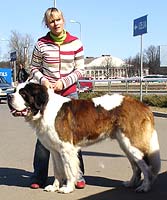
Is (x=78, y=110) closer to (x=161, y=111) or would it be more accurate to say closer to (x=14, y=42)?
(x=161, y=111)

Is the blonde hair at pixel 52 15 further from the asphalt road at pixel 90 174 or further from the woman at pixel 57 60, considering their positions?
the asphalt road at pixel 90 174

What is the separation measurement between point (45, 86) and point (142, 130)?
1.41 metres

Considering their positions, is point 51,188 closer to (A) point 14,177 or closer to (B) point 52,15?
(A) point 14,177

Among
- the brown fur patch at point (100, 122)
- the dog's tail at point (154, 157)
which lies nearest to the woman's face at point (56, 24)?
the brown fur patch at point (100, 122)

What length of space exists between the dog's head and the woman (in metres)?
0.41

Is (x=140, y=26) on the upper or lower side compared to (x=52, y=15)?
upper

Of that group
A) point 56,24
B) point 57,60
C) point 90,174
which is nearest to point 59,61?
point 57,60

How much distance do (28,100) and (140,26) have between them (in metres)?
13.8

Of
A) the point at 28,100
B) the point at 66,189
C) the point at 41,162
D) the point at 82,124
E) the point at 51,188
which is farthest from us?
the point at 41,162

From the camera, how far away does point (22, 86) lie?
5457 mm

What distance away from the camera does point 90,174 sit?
6938 mm

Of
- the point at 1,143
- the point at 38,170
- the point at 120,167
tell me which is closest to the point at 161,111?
the point at 1,143

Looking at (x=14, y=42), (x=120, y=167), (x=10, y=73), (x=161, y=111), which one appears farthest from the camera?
(x=14, y=42)

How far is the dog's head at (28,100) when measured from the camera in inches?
211
